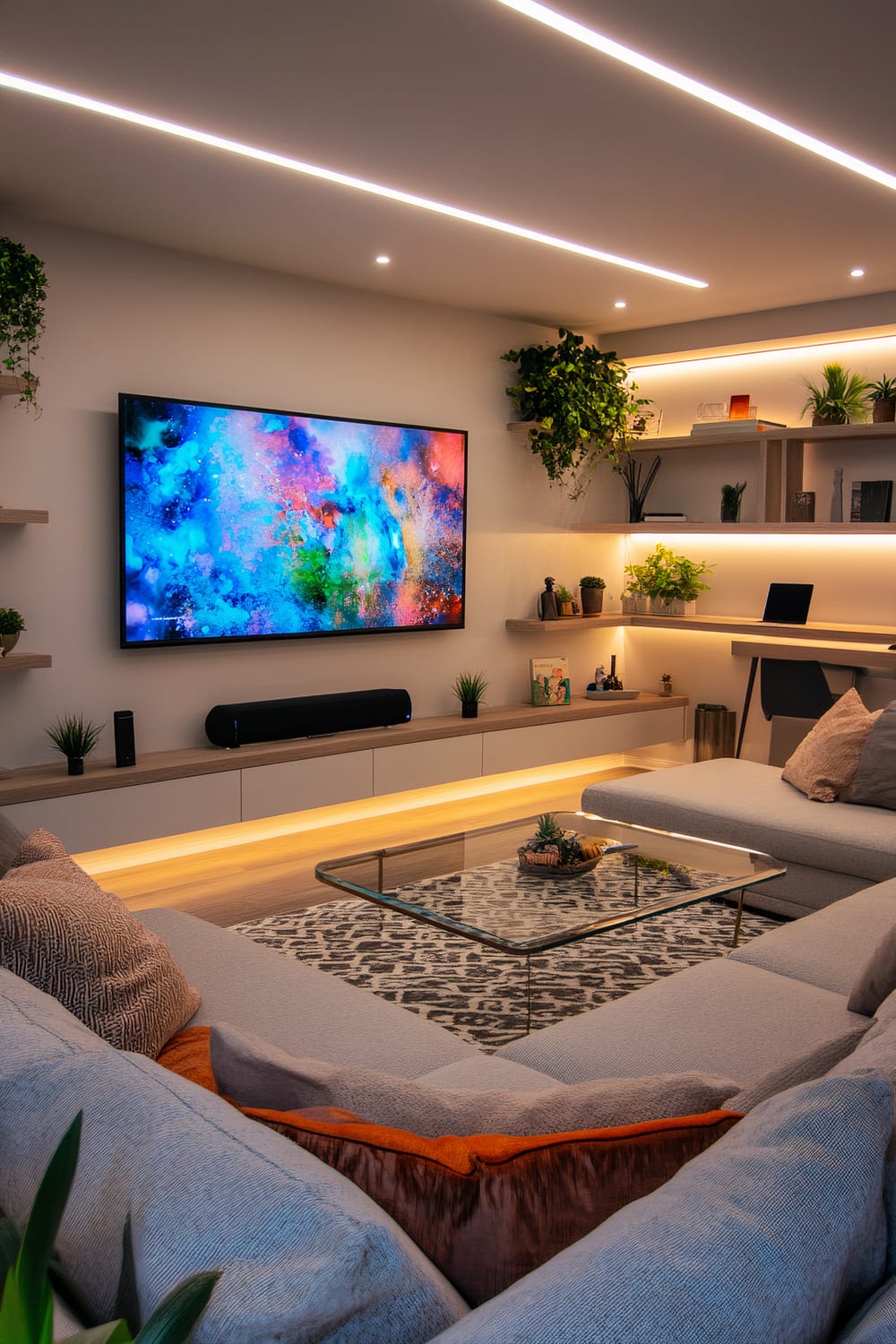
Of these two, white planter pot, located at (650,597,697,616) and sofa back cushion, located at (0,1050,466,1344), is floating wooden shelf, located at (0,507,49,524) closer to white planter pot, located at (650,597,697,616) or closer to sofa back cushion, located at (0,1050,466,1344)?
sofa back cushion, located at (0,1050,466,1344)

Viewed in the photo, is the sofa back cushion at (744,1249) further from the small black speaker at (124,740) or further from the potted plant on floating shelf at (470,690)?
the potted plant on floating shelf at (470,690)

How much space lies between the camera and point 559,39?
261 centimetres

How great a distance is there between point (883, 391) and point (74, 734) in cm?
412

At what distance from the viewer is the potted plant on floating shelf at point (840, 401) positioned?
5558mm

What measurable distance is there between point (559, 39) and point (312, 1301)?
2717 millimetres

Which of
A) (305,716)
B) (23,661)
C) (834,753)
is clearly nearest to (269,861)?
(305,716)

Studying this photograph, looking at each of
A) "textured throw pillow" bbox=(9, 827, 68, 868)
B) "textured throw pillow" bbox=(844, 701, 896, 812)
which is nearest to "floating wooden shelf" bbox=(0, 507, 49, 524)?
"textured throw pillow" bbox=(9, 827, 68, 868)

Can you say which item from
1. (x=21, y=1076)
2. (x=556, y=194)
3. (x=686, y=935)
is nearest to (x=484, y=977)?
(x=686, y=935)

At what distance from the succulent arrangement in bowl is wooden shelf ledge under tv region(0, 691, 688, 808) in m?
1.57

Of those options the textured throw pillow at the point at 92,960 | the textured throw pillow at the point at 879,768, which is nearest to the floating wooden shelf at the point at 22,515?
the textured throw pillow at the point at 92,960

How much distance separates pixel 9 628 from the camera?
393 centimetres

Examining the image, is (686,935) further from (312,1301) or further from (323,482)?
(312,1301)

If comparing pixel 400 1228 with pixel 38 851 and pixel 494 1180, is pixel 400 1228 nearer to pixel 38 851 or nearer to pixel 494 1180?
pixel 494 1180

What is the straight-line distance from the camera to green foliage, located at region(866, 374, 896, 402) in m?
5.31
